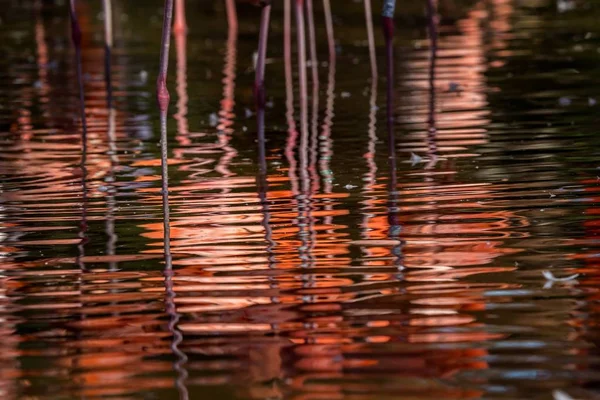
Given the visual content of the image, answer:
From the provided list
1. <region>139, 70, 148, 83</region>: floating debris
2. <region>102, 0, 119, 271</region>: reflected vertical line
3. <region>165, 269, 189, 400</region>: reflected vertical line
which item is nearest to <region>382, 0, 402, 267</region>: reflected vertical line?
<region>165, 269, 189, 400</region>: reflected vertical line

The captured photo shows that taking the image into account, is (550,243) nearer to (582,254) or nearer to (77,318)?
(582,254)

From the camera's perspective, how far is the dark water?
2709mm

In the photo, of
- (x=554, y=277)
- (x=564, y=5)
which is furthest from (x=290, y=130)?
(x=564, y=5)

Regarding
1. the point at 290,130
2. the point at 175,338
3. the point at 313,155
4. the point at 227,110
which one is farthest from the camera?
the point at 227,110

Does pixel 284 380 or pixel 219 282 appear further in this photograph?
pixel 219 282

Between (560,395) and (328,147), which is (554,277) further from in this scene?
(328,147)

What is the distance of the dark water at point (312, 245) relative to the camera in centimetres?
271

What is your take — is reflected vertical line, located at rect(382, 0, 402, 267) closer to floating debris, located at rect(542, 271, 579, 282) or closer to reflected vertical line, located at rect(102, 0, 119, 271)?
floating debris, located at rect(542, 271, 579, 282)

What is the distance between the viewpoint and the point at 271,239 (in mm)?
4059

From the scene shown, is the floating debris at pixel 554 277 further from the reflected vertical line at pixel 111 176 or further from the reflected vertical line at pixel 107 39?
the reflected vertical line at pixel 107 39

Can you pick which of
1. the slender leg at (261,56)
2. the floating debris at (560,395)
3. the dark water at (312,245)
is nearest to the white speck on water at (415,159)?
the dark water at (312,245)

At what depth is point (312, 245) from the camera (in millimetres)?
3939

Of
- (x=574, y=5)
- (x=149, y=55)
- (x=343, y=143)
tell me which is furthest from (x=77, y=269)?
(x=574, y=5)

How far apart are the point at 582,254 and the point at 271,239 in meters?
0.94
